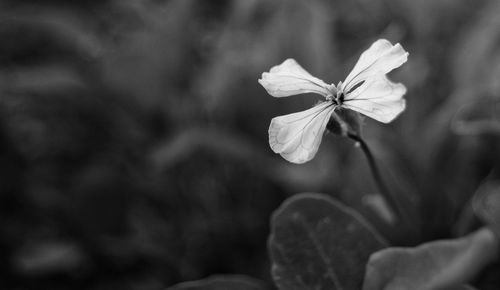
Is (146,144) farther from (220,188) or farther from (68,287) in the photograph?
(68,287)

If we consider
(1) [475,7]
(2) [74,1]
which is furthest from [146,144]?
(1) [475,7]

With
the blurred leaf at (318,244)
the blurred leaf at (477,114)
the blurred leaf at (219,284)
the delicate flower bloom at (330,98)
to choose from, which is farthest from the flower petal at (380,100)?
the blurred leaf at (477,114)

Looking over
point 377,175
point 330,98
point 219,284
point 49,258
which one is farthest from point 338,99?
point 49,258

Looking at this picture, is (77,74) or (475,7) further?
(475,7)

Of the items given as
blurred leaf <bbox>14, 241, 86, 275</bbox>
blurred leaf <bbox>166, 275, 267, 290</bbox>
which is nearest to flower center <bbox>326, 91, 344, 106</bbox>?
blurred leaf <bbox>166, 275, 267, 290</bbox>

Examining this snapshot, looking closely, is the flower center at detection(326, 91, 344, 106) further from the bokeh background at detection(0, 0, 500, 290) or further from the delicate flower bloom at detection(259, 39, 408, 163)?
the bokeh background at detection(0, 0, 500, 290)

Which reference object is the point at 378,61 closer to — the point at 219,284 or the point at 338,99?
the point at 338,99
